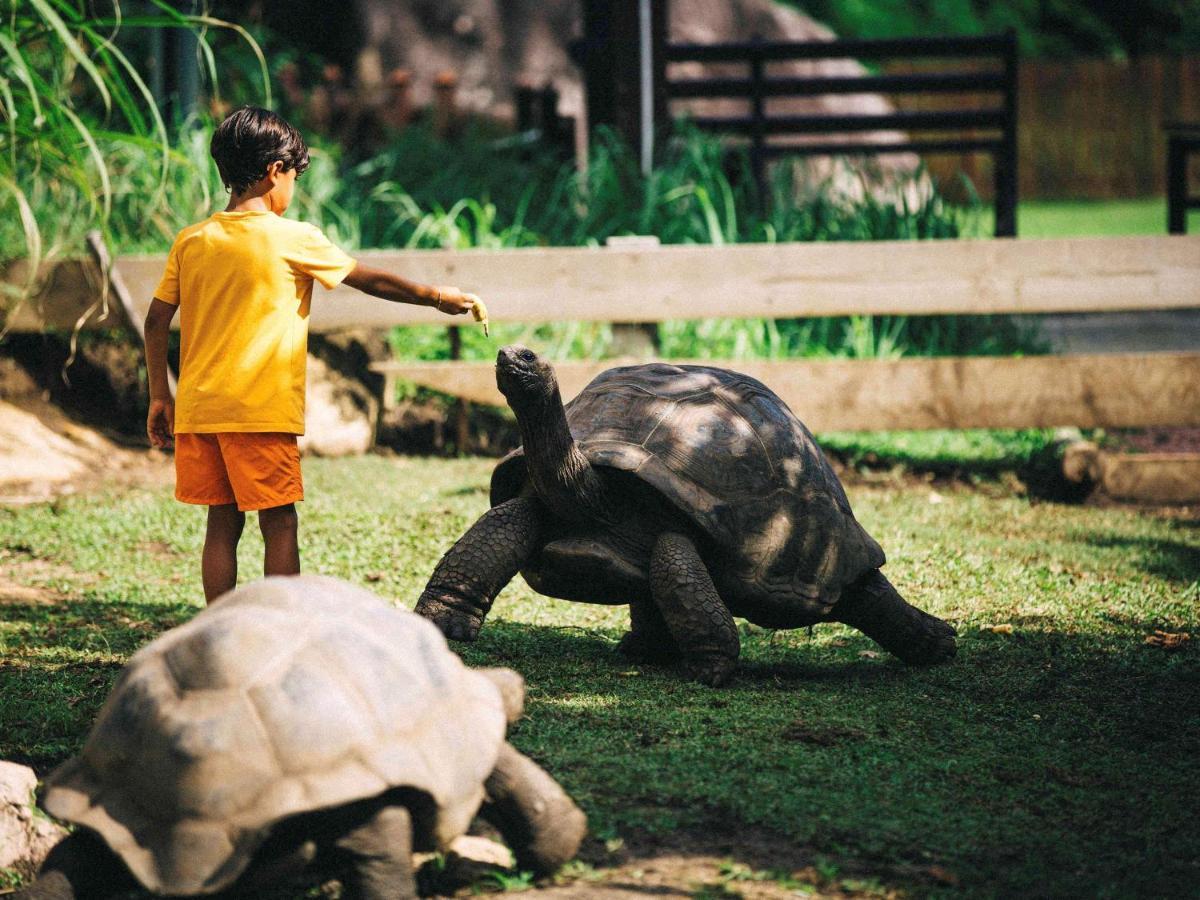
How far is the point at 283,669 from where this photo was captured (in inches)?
101

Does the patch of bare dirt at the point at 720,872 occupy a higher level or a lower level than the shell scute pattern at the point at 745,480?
lower

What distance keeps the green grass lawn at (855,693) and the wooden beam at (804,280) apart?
128cm

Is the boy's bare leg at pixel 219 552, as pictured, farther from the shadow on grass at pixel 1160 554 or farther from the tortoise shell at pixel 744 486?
the shadow on grass at pixel 1160 554

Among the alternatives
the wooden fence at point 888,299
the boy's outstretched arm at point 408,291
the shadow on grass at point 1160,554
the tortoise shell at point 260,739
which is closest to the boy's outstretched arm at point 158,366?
the boy's outstretched arm at point 408,291

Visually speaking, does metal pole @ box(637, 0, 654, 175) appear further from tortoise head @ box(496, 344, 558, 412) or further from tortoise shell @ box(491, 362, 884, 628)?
tortoise head @ box(496, 344, 558, 412)

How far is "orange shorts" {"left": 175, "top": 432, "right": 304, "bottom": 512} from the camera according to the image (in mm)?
3961

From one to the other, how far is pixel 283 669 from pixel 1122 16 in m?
35.6

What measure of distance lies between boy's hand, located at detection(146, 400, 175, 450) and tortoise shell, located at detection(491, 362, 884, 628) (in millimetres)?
1097

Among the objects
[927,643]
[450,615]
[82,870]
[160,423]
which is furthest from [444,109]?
[82,870]

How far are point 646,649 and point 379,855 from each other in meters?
1.95

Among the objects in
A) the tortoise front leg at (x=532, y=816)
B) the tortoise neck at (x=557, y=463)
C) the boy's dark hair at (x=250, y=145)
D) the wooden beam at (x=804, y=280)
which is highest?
the boy's dark hair at (x=250, y=145)

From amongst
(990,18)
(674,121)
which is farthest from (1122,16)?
(674,121)

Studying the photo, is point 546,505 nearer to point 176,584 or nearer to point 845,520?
point 845,520

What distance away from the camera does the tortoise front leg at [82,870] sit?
257 cm
